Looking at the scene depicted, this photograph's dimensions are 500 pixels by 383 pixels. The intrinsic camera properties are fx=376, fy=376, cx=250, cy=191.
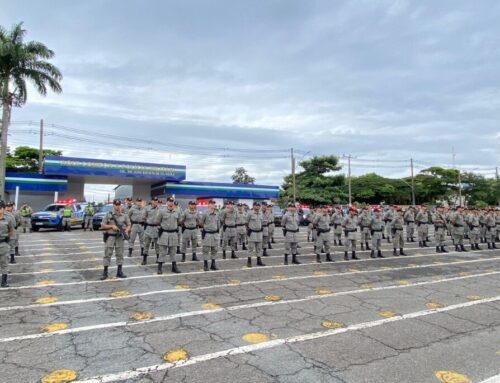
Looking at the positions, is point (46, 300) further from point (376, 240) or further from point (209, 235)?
point (376, 240)

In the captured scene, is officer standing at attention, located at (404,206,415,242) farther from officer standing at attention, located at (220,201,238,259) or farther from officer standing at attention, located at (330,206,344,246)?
officer standing at attention, located at (220,201,238,259)

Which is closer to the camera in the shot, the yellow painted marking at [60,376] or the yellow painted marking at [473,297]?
the yellow painted marking at [60,376]

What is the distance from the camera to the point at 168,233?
8922 millimetres

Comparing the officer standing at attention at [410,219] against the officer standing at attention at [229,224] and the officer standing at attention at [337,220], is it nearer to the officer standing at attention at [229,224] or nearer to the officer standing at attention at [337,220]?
the officer standing at attention at [337,220]

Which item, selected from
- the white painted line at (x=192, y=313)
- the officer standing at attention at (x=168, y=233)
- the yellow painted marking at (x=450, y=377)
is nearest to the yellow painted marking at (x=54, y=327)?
the white painted line at (x=192, y=313)

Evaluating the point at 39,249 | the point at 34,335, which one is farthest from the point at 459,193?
the point at 34,335

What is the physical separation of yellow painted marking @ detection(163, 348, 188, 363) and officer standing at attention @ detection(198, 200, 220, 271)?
16.1ft

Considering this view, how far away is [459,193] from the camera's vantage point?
56.2m

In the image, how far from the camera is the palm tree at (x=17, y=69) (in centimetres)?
2097

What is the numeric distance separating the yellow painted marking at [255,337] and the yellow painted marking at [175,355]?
0.79 m

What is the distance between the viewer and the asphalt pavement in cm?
373

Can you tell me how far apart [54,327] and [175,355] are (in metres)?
1.96

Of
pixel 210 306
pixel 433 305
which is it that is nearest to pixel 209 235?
pixel 210 306

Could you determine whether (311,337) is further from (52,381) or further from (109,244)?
(109,244)
